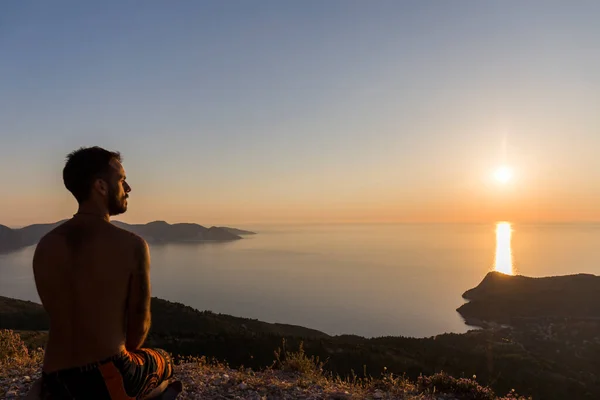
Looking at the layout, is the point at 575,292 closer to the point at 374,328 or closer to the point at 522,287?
the point at 522,287

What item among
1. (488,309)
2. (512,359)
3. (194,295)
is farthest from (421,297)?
(512,359)

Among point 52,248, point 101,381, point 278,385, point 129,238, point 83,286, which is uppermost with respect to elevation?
point 129,238

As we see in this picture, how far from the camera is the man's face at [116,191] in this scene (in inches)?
137

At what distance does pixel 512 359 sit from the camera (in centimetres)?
5272

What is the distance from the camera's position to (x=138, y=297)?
11.0 ft

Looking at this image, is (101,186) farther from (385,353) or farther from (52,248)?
(385,353)

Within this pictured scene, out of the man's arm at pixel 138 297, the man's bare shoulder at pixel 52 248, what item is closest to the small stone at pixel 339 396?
the man's arm at pixel 138 297

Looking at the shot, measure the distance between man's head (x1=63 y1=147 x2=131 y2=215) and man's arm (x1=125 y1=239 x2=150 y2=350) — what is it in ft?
1.78

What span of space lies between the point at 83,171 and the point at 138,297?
1251 millimetres

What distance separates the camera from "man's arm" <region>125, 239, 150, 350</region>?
3.30m

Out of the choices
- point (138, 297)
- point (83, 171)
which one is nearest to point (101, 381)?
point (138, 297)

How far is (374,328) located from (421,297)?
175 feet

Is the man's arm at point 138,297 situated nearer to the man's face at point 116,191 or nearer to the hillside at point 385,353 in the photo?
the man's face at point 116,191

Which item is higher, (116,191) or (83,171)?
(83,171)
